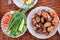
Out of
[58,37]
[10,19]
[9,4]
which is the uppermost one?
[9,4]

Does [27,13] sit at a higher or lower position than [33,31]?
higher

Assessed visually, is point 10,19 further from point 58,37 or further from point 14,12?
point 58,37

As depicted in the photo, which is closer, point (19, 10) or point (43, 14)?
point (43, 14)

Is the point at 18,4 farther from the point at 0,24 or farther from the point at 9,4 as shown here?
the point at 0,24

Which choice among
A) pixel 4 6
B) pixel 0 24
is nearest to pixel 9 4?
pixel 4 6

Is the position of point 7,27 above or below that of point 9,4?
below

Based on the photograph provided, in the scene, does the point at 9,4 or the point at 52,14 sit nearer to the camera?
the point at 52,14

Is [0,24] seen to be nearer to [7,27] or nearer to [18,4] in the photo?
[7,27]

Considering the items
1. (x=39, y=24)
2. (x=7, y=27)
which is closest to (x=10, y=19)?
(x=7, y=27)

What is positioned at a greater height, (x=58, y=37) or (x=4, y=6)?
(x=4, y=6)
